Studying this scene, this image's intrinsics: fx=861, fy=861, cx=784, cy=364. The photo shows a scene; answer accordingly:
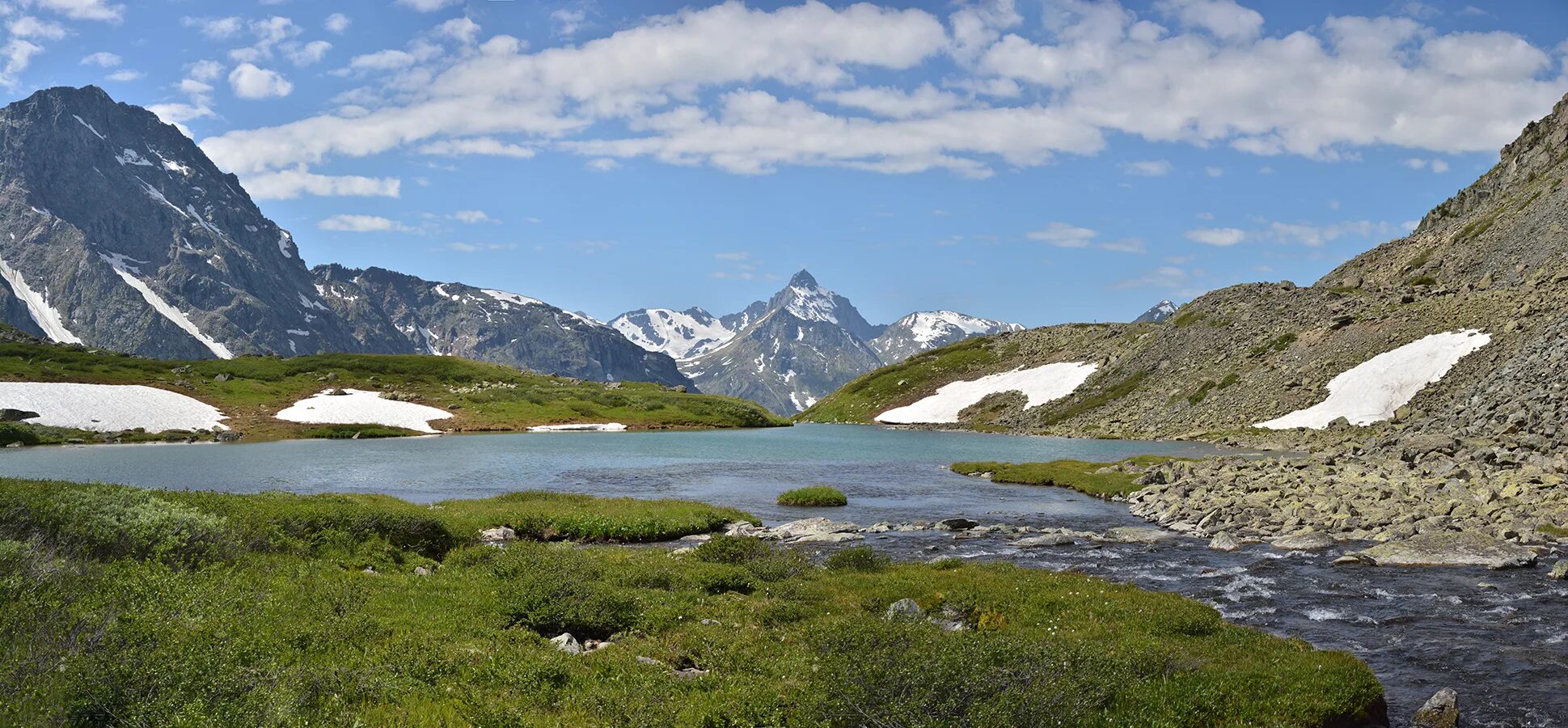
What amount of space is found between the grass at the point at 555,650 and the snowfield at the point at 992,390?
13928 cm

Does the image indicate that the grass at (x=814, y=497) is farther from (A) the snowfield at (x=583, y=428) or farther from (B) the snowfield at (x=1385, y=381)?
(A) the snowfield at (x=583, y=428)

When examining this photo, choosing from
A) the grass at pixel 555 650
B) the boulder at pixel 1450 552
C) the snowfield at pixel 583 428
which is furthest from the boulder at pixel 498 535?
the snowfield at pixel 583 428

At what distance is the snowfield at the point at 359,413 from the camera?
132125 millimetres

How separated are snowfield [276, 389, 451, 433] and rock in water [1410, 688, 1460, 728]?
448ft

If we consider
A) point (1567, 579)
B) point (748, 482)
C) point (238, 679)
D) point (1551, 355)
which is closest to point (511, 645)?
point (238, 679)

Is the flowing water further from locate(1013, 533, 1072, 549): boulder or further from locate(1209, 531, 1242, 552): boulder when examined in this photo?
locate(1013, 533, 1072, 549): boulder

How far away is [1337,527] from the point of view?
38.2m

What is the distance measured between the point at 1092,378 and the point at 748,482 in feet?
339

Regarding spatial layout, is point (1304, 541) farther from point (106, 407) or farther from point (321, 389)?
point (321, 389)

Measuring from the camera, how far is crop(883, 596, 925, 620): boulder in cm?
2077

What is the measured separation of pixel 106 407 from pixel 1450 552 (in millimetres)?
145511

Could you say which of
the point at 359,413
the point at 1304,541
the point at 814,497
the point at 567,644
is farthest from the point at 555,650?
the point at 359,413

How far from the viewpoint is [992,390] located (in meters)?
176

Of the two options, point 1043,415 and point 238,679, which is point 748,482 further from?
point 1043,415
